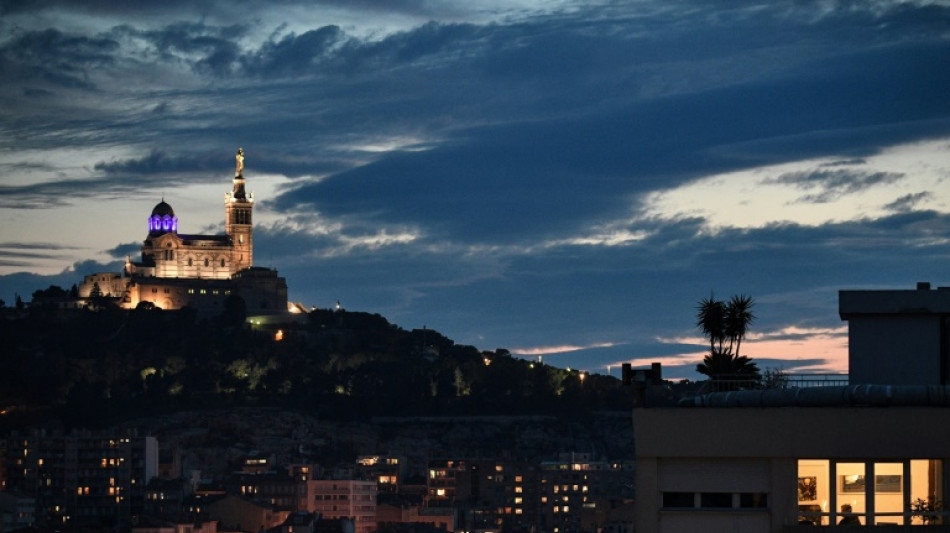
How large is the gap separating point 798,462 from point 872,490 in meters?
0.78

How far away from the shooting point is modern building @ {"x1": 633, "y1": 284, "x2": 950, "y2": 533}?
2259 cm

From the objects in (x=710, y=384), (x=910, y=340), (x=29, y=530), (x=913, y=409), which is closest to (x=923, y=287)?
(x=910, y=340)

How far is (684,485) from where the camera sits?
2303cm

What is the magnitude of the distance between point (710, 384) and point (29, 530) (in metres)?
159

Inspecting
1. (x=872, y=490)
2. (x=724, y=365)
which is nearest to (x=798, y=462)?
(x=872, y=490)

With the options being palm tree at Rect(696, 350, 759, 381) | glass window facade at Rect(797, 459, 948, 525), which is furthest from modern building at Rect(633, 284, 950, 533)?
palm tree at Rect(696, 350, 759, 381)

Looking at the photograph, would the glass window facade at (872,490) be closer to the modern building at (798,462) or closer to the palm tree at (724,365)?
the modern building at (798,462)

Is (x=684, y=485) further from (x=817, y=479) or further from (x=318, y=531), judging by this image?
(x=318, y=531)

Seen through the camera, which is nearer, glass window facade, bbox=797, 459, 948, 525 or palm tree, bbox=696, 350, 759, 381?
glass window facade, bbox=797, 459, 948, 525

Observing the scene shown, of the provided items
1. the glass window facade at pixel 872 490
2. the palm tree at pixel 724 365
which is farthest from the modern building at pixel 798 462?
the palm tree at pixel 724 365

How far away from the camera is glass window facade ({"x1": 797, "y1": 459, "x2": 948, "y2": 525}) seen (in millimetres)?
22500

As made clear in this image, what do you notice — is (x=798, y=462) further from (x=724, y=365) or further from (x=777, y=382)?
(x=724, y=365)

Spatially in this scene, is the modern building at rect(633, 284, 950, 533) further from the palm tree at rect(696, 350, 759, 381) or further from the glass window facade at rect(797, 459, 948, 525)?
the palm tree at rect(696, 350, 759, 381)

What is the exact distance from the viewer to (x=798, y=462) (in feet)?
74.7
